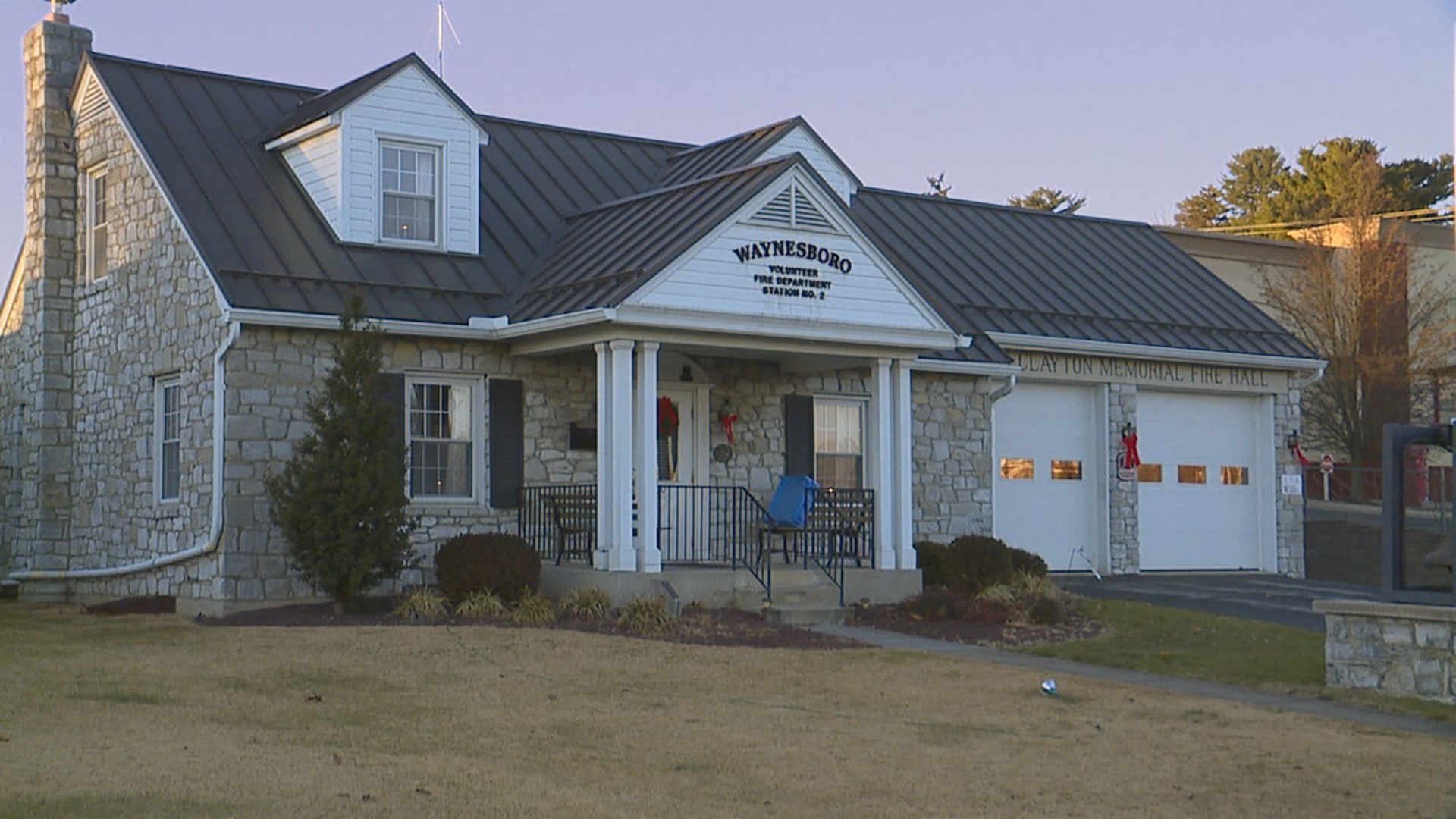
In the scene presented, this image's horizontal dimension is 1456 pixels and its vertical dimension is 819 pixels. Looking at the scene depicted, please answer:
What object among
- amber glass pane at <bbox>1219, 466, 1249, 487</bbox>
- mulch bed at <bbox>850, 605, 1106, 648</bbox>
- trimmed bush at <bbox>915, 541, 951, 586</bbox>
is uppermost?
amber glass pane at <bbox>1219, 466, 1249, 487</bbox>

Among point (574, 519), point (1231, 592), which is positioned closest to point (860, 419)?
point (574, 519)

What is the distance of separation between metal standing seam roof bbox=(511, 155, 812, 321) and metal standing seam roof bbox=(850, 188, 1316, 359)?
182 inches

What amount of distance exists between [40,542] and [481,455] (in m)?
6.09

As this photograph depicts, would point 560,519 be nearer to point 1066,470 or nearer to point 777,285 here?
point 777,285

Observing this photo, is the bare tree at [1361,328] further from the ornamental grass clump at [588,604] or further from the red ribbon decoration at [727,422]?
the ornamental grass clump at [588,604]

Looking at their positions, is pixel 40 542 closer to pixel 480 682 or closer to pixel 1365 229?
pixel 480 682

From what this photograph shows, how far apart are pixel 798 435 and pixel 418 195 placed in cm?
531

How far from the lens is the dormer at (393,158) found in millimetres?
18031

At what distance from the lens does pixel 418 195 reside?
18.6m

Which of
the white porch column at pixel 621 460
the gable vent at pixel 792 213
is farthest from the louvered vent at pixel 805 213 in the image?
the white porch column at pixel 621 460

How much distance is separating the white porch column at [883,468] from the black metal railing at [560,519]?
124 inches

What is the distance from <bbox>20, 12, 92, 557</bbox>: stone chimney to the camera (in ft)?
65.8

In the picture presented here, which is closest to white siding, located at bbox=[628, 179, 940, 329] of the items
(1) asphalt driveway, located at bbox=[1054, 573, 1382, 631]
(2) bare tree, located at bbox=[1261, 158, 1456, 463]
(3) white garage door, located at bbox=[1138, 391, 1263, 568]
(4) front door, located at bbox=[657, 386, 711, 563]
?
(4) front door, located at bbox=[657, 386, 711, 563]

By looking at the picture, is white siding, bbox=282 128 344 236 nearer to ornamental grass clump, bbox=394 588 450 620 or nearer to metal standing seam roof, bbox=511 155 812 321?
metal standing seam roof, bbox=511 155 812 321
